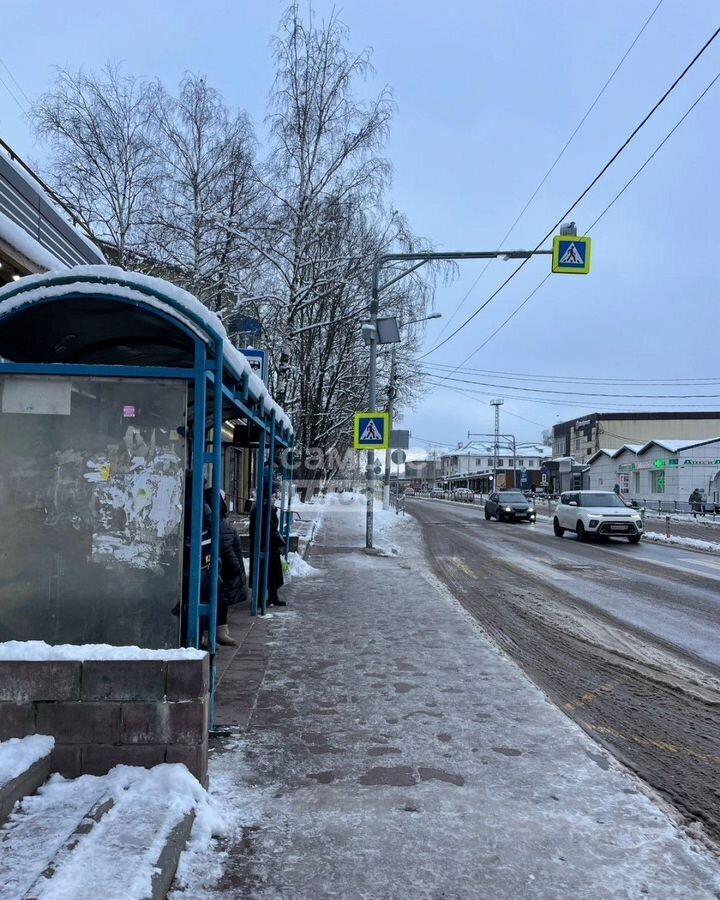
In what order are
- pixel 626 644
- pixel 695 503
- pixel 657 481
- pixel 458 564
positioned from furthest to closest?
pixel 657 481 < pixel 695 503 < pixel 458 564 < pixel 626 644

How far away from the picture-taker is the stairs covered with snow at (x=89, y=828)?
2.59 metres

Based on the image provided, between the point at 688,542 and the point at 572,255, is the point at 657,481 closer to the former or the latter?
the point at 688,542

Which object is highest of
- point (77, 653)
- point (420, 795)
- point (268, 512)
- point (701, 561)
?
point (268, 512)

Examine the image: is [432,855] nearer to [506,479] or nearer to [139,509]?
[139,509]

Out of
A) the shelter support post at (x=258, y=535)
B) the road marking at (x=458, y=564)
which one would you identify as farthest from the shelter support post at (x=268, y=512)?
the road marking at (x=458, y=564)

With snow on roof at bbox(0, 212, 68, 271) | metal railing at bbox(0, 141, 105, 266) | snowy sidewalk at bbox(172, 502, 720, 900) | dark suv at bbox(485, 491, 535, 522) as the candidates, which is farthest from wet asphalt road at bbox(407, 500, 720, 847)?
dark suv at bbox(485, 491, 535, 522)

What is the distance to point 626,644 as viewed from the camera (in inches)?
311

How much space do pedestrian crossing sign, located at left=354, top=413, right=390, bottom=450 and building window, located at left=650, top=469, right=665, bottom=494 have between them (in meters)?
38.9

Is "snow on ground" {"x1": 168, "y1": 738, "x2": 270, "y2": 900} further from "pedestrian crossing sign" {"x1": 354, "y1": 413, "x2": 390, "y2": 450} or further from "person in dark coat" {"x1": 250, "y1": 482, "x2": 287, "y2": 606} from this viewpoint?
"pedestrian crossing sign" {"x1": 354, "y1": 413, "x2": 390, "y2": 450}

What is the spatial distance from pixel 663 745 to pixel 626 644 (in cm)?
329

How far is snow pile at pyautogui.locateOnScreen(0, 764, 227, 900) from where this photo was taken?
260 cm

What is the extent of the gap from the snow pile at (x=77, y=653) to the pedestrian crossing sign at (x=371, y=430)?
12.3 meters

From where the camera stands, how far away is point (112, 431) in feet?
14.4

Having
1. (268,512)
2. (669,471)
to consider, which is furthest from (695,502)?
(268,512)
